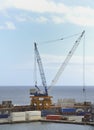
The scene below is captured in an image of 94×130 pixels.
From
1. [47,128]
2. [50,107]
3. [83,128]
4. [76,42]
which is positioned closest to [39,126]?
[47,128]

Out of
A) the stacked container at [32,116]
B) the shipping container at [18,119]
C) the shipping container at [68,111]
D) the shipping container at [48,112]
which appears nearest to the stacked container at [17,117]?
the shipping container at [18,119]

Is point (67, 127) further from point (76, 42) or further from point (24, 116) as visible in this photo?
point (76, 42)

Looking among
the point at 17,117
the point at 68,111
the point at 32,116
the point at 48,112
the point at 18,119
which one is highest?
the point at 68,111

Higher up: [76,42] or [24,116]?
[76,42]

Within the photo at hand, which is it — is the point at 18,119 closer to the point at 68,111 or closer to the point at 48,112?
the point at 48,112

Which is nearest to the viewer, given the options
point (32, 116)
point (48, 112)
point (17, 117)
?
point (17, 117)

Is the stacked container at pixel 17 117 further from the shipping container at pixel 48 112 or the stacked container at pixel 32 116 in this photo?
the shipping container at pixel 48 112

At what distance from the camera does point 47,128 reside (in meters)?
77.4

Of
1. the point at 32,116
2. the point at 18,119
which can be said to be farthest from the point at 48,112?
the point at 18,119

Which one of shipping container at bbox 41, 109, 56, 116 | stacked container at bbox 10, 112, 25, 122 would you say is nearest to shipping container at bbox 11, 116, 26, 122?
stacked container at bbox 10, 112, 25, 122

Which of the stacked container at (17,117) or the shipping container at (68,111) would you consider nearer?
the stacked container at (17,117)

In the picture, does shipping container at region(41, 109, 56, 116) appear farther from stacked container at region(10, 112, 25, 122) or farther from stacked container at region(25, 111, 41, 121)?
stacked container at region(10, 112, 25, 122)

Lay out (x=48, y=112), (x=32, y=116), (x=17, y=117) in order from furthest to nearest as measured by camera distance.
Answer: (x=48, y=112)
(x=32, y=116)
(x=17, y=117)

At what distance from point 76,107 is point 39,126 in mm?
20873
